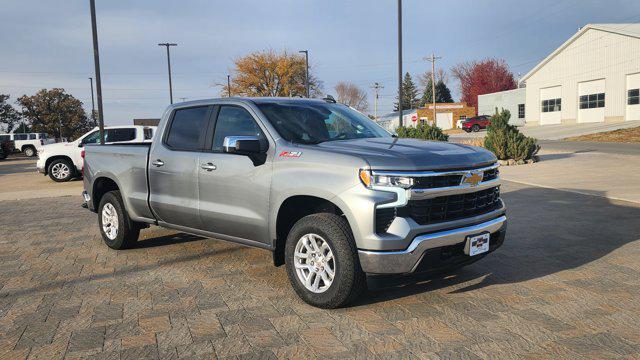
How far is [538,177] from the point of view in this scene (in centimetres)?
1335

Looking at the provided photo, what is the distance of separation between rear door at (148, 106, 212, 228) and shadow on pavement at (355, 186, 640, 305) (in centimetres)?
216

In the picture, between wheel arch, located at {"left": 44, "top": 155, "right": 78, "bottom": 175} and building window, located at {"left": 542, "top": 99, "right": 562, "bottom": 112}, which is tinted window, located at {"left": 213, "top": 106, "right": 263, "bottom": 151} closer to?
wheel arch, located at {"left": 44, "top": 155, "right": 78, "bottom": 175}

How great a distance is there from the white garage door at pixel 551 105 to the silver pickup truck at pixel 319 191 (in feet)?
153

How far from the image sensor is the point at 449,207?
421 cm

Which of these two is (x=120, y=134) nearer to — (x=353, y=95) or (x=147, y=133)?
(x=147, y=133)

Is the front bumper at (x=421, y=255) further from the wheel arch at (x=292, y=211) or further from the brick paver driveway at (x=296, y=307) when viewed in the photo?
the wheel arch at (x=292, y=211)

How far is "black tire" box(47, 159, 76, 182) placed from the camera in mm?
16766

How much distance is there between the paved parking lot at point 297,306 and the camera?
3.59 meters

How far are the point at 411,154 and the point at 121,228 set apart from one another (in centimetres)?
408

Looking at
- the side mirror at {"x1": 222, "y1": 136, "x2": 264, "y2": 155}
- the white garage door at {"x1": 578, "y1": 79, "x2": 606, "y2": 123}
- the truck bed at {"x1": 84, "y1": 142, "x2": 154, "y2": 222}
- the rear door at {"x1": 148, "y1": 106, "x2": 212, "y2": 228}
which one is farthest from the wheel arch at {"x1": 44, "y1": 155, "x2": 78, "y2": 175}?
the white garage door at {"x1": 578, "y1": 79, "x2": 606, "y2": 123}

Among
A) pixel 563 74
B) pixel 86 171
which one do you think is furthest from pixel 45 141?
pixel 563 74

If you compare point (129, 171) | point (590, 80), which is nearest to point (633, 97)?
point (590, 80)

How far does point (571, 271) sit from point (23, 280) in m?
5.56

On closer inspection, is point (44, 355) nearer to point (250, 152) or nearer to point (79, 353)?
point (79, 353)
